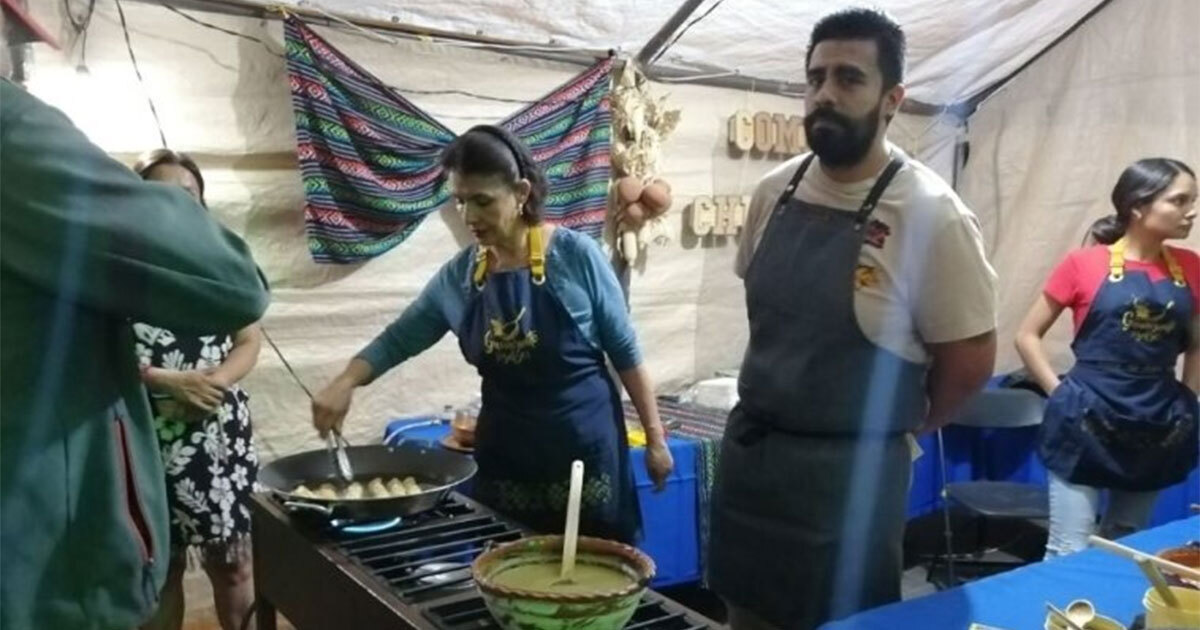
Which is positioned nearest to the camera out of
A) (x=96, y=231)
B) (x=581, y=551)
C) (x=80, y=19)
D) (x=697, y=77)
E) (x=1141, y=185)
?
(x=96, y=231)

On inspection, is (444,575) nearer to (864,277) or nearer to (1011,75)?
(864,277)

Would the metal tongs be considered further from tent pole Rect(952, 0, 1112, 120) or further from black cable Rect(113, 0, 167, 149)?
tent pole Rect(952, 0, 1112, 120)

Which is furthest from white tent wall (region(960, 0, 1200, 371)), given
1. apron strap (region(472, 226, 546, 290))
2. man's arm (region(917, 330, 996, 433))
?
apron strap (region(472, 226, 546, 290))

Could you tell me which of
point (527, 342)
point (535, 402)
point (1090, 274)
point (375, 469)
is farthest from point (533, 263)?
point (1090, 274)

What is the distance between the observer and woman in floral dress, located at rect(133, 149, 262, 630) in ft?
6.86

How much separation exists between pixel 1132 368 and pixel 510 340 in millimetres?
1644

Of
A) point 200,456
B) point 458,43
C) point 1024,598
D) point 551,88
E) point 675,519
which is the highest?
point 458,43

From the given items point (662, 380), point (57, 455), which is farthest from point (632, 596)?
point (662, 380)

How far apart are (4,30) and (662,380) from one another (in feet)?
8.79

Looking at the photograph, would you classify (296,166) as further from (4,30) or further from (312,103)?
(4,30)

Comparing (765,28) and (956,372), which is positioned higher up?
(765,28)

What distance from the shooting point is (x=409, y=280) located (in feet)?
9.43

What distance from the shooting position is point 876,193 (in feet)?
4.92

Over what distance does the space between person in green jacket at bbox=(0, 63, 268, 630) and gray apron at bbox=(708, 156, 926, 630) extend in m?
0.82
